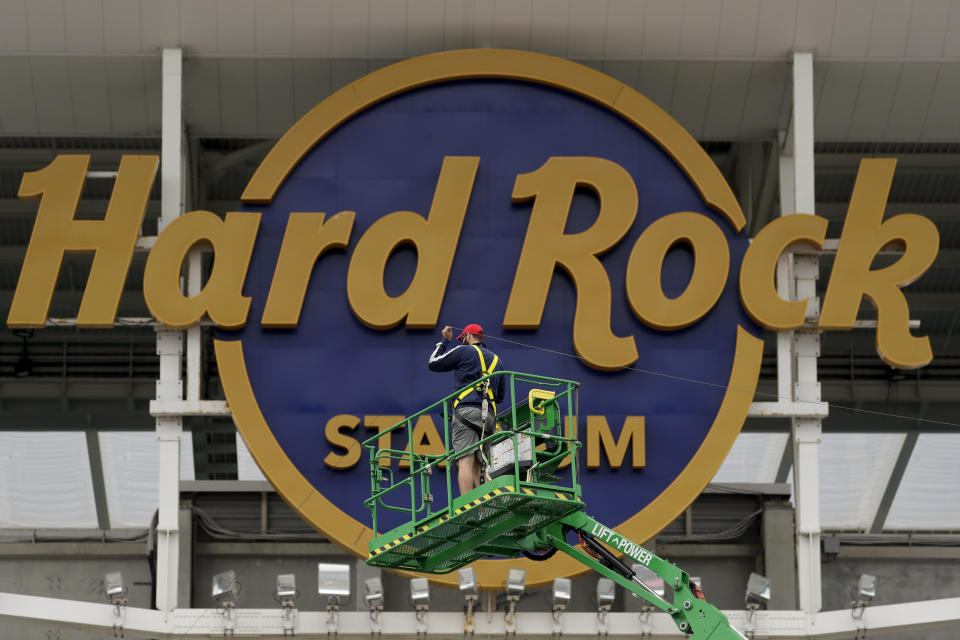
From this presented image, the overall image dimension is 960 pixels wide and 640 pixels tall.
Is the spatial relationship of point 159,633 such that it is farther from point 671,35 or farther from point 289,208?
point 671,35

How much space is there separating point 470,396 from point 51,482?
21252 millimetres

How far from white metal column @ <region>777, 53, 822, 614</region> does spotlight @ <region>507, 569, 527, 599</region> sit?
426 cm

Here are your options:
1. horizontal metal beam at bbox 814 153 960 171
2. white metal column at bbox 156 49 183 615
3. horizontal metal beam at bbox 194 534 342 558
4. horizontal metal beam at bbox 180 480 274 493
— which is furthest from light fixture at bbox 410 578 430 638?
horizontal metal beam at bbox 814 153 960 171

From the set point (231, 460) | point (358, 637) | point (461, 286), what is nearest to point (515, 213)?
point (461, 286)

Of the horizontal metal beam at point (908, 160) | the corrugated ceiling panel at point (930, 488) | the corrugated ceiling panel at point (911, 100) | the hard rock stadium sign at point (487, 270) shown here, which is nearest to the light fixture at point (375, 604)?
the hard rock stadium sign at point (487, 270)

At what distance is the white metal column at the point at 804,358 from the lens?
84.9 ft

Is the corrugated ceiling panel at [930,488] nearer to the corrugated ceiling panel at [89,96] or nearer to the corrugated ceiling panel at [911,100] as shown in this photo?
the corrugated ceiling panel at [911,100]

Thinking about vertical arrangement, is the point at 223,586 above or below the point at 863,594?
above

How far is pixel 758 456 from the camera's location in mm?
40281

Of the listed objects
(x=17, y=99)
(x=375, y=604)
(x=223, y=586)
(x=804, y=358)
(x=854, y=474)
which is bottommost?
(x=375, y=604)

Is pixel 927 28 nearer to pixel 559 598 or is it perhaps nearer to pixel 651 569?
pixel 559 598

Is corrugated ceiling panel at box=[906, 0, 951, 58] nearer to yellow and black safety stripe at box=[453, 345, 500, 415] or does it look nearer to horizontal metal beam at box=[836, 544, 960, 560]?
horizontal metal beam at box=[836, 544, 960, 560]

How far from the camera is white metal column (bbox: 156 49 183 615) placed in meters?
25.6

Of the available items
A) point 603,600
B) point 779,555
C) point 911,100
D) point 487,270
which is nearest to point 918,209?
point 911,100
